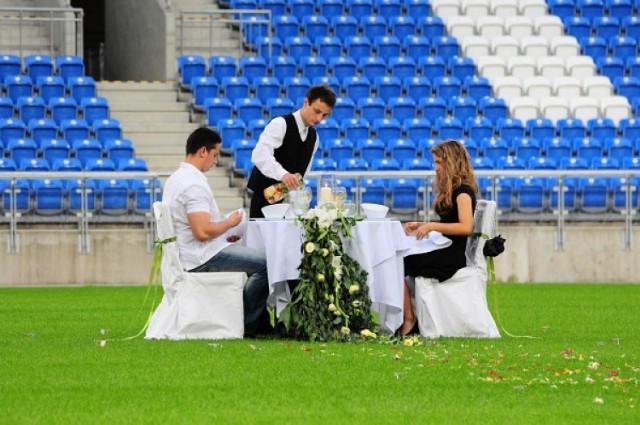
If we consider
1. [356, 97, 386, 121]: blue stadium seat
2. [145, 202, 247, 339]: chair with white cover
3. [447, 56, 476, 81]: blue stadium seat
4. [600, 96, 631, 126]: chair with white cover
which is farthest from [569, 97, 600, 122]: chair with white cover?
[145, 202, 247, 339]: chair with white cover

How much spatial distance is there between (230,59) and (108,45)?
5499mm

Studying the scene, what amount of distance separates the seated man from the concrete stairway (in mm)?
10207

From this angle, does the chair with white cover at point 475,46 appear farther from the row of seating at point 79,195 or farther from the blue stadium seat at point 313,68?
the row of seating at point 79,195

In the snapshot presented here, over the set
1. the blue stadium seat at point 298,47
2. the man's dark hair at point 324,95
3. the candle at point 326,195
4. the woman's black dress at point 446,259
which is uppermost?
the blue stadium seat at point 298,47

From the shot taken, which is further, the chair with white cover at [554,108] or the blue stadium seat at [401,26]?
the blue stadium seat at [401,26]

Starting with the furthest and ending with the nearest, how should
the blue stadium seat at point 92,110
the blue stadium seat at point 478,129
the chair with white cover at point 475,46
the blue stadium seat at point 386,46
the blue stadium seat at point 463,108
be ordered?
1. the chair with white cover at point 475,46
2. the blue stadium seat at point 386,46
3. the blue stadium seat at point 463,108
4. the blue stadium seat at point 478,129
5. the blue stadium seat at point 92,110

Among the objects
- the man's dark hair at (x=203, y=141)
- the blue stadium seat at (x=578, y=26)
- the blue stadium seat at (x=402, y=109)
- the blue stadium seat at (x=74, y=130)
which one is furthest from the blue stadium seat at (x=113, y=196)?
the blue stadium seat at (x=578, y=26)

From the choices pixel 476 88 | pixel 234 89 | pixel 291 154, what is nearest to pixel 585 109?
pixel 476 88

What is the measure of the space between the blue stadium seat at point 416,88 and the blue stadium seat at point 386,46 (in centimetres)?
131

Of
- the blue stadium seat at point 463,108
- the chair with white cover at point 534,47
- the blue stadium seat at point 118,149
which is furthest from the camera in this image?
the chair with white cover at point 534,47

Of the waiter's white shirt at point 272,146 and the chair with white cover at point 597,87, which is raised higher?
the chair with white cover at point 597,87

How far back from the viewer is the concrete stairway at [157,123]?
73.7 ft

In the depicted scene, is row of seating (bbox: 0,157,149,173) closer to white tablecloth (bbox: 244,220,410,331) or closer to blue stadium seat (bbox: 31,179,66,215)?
blue stadium seat (bbox: 31,179,66,215)

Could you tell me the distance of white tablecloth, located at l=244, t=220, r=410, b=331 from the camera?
10.9m
